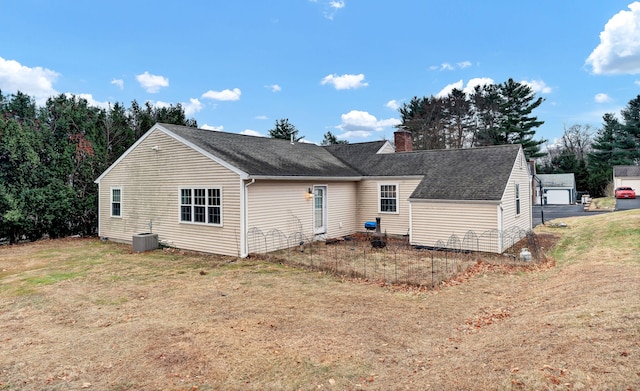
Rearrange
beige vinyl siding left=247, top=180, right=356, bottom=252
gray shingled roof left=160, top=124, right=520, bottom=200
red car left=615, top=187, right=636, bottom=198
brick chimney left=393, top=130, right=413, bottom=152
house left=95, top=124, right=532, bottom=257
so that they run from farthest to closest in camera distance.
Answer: red car left=615, top=187, right=636, bottom=198, brick chimney left=393, top=130, right=413, bottom=152, gray shingled roof left=160, top=124, right=520, bottom=200, house left=95, top=124, right=532, bottom=257, beige vinyl siding left=247, top=180, right=356, bottom=252

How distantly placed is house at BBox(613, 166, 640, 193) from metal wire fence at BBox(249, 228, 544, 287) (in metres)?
44.6

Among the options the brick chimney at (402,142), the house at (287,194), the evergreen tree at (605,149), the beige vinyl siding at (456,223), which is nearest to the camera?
the house at (287,194)

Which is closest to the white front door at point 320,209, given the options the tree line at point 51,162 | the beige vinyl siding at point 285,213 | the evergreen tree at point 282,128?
the beige vinyl siding at point 285,213

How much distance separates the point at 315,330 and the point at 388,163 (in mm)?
13017

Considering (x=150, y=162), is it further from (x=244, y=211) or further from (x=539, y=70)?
(x=539, y=70)

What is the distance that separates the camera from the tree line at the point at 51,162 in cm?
1572

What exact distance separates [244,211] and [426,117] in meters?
37.0

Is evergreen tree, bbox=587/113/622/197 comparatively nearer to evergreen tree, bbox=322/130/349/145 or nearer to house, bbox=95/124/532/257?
evergreen tree, bbox=322/130/349/145

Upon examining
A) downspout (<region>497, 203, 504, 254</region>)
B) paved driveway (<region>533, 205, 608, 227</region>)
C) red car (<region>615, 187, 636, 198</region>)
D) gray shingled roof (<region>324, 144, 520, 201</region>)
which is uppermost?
gray shingled roof (<region>324, 144, 520, 201</region>)

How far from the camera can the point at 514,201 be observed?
14445mm

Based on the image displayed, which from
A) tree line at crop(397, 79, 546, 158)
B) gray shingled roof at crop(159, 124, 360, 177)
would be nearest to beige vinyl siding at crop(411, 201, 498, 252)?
gray shingled roof at crop(159, 124, 360, 177)

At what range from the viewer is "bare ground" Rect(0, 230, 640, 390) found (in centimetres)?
425

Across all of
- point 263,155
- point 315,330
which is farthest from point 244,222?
point 315,330

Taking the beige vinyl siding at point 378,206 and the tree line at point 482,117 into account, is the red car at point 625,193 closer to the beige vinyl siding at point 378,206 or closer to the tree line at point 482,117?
the tree line at point 482,117
